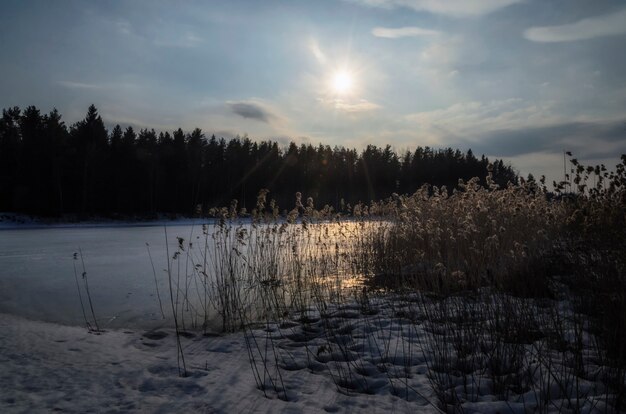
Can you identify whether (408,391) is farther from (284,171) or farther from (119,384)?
(284,171)

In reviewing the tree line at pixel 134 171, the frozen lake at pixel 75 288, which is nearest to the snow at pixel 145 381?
the frozen lake at pixel 75 288

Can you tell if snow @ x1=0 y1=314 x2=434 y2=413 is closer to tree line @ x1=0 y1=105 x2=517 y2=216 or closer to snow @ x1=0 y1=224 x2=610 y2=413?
snow @ x1=0 y1=224 x2=610 y2=413

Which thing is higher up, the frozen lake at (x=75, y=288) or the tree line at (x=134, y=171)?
the tree line at (x=134, y=171)

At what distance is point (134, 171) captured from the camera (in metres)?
42.1

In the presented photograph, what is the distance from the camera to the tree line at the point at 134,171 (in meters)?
36.8

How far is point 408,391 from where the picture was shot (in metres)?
3.22

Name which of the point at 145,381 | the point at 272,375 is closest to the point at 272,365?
the point at 272,375

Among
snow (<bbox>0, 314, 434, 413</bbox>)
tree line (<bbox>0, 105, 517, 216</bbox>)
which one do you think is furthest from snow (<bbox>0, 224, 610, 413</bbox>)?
tree line (<bbox>0, 105, 517, 216</bbox>)

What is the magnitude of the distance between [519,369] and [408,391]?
3.13 ft

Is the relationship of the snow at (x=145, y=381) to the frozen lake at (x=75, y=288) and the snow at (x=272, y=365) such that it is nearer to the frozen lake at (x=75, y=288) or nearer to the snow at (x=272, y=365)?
the snow at (x=272, y=365)

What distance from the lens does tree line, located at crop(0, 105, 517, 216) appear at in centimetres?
3681

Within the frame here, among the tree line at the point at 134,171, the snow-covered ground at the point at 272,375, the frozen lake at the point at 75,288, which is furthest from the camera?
the tree line at the point at 134,171

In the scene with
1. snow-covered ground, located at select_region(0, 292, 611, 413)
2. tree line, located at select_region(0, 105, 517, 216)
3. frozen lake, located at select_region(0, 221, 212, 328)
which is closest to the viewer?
snow-covered ground, located at select_region(0, 292, 611, 413)

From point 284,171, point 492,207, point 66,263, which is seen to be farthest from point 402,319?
point 284,171
